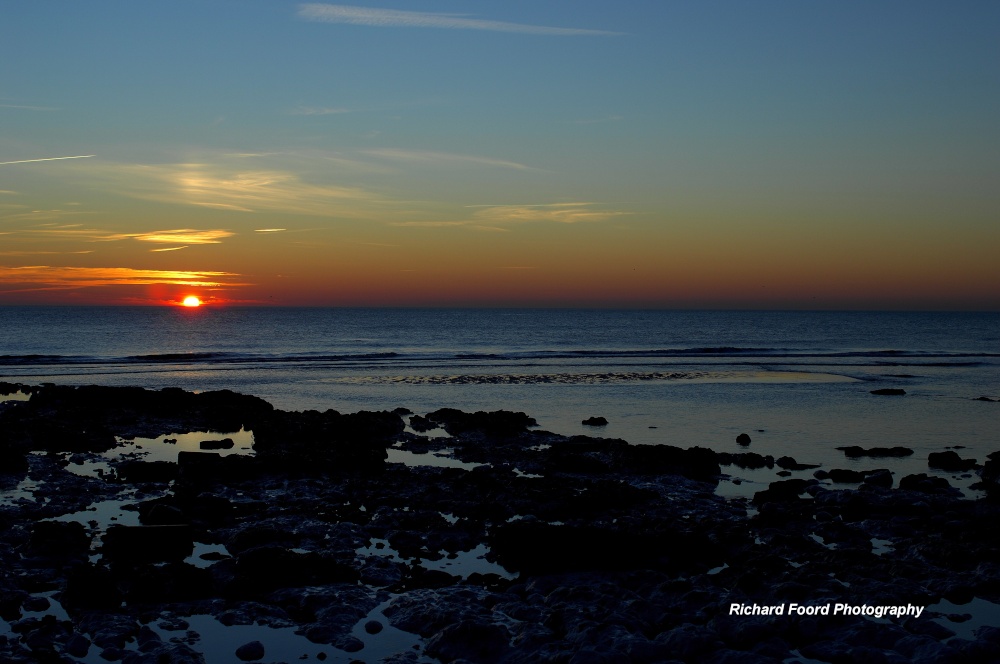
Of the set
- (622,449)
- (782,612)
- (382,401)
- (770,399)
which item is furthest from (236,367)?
(782,612)

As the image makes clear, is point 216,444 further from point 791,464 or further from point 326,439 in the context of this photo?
point 791,464

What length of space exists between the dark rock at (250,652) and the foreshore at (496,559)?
0.02 meters

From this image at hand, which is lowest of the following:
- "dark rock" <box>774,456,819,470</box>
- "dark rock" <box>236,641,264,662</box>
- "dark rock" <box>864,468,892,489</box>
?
"dark rock" <box>236,641,264,662</box>

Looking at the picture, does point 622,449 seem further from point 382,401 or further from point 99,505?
point 382,401

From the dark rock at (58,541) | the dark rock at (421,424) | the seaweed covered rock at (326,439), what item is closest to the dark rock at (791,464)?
the seaweed covered rock at (326,439)

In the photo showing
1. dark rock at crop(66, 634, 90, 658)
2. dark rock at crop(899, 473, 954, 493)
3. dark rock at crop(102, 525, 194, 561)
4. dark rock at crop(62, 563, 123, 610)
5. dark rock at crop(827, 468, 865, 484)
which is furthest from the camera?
dark rock at crop(827, 468, 865, 484)

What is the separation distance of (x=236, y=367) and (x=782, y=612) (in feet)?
178

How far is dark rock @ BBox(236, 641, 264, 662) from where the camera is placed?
31.2 ft

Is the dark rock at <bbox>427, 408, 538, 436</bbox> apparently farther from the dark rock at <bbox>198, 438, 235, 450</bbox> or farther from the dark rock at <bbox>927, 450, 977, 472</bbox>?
the dark rock at <bbox>927, 450, 977, 472</bbox>

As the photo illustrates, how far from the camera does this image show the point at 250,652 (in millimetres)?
9516

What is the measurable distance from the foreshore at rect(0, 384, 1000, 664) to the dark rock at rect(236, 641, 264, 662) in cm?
2

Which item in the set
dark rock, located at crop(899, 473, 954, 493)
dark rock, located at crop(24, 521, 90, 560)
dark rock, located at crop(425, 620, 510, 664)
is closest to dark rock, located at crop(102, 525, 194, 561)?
dark rock, located at crop(24, 521, 90, 560)

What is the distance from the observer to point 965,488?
18.4 m

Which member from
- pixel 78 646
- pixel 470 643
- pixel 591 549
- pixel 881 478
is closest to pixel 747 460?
pixel 881 478
